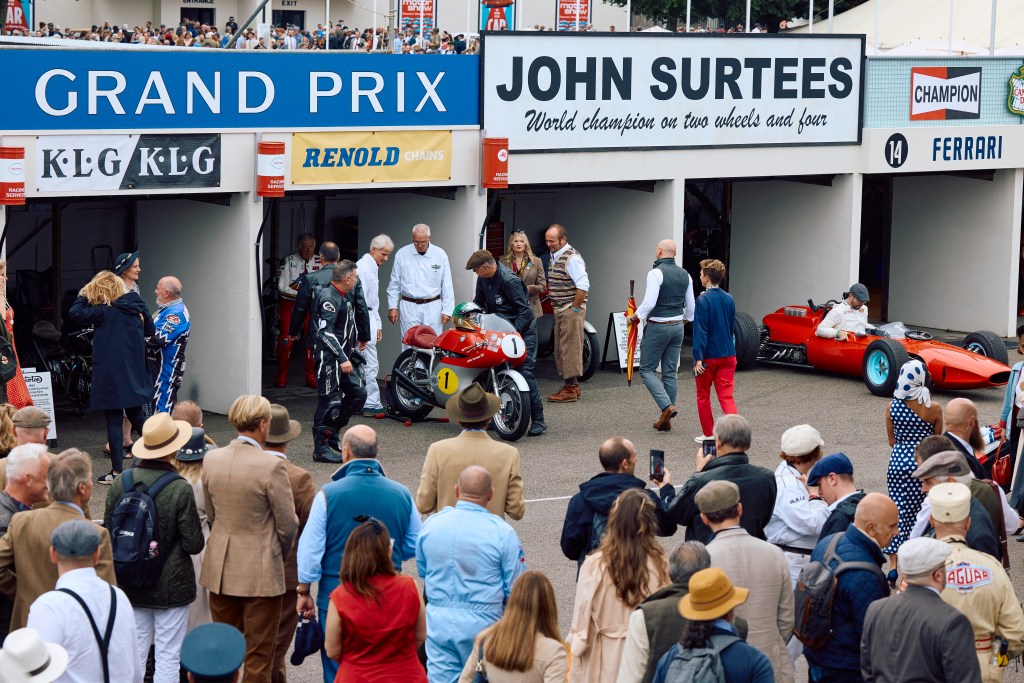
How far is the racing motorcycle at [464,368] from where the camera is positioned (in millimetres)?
12938

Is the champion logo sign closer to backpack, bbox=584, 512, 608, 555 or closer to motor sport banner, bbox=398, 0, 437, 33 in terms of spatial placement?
backpack, bbox=584, 512, 608, 555

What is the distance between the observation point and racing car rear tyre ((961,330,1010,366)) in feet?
51.8

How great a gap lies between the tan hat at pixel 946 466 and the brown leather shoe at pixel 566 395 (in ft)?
25.5

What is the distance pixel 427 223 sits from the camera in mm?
15672

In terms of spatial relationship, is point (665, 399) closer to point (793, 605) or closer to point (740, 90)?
point (740, 90)

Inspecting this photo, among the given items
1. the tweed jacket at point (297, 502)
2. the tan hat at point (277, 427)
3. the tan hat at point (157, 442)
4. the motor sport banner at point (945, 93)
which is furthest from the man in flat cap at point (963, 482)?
the motor sport banner at point (945, 93)

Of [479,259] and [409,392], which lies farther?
[409,392]

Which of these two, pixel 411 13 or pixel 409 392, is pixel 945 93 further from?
pixel 411 13

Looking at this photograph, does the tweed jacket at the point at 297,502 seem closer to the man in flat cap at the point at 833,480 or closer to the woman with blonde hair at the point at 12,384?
the man in flat cap at the point at 833,480

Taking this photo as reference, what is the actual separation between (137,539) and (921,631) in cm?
329

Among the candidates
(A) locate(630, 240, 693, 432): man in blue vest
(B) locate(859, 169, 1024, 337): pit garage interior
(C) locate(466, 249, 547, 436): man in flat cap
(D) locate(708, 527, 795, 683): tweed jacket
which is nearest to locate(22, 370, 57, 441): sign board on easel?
(C) locate(466, 249, 547, 436): man in flat cap

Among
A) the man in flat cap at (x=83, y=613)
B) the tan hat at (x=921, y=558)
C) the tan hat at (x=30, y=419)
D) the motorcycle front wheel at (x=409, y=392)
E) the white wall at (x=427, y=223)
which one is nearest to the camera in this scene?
the man in flat cap at (x=83, y=613)

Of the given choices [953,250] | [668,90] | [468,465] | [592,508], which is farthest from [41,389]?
[953,250]

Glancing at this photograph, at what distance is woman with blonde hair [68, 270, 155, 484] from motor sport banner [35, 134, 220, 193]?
1652mm
